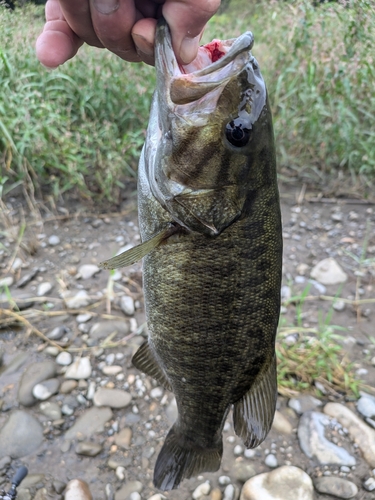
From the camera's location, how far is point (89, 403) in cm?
250

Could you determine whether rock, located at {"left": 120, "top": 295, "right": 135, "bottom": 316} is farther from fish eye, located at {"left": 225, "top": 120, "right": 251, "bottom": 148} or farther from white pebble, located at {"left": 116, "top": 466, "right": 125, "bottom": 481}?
fish eye, located at {"left": 225, "top": 120, "right": 251, "bottom": 148}

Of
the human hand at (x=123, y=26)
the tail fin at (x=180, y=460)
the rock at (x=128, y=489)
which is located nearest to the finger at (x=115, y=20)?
the human hand at (x=123, y=26)

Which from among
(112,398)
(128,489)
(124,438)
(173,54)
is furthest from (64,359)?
(173,54)

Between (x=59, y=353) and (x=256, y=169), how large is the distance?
2103mm

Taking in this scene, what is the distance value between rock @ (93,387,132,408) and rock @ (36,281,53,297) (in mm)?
1019

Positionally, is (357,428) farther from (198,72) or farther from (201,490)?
(198,72)

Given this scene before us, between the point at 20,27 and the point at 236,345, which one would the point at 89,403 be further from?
the point at 20,27

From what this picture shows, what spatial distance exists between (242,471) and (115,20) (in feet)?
7.35

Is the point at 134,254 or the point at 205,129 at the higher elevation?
the point at 205,129

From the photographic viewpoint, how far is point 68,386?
8.39 feet

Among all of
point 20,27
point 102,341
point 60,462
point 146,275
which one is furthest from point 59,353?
point 20,27

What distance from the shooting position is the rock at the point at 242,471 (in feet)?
7.07

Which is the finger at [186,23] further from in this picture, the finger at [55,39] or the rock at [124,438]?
the rock at [124,438]

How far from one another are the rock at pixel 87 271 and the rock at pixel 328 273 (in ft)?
6.19
